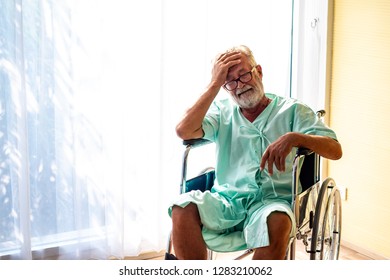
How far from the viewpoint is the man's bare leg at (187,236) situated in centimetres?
232

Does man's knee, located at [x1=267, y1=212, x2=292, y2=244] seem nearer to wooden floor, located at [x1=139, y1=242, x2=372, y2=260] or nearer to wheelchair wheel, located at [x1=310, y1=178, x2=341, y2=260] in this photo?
wheelchair wheel, located at [x1=310, y1=178, x2=341, y2=260]

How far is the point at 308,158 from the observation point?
99.0 inches

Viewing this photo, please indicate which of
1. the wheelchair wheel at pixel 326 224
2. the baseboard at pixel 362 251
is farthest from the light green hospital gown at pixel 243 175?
the baseboard at pixel 362 251

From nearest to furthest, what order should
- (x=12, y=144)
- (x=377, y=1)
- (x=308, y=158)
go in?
1. (x=308, y=158)
2. (x=12, y=144)
3. (x=377, y=1)

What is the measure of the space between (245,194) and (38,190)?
99 centimetres

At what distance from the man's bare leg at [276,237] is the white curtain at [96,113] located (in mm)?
964

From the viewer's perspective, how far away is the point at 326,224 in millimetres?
2586

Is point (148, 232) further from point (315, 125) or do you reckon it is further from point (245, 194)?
point (315, 125)

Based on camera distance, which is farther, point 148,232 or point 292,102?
point 148,232

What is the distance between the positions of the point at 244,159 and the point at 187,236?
0.45 m

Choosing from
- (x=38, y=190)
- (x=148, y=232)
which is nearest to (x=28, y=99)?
(x=38, y=190)

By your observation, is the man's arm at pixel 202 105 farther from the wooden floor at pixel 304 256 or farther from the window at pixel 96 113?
the wooden floor at pixel 304 256

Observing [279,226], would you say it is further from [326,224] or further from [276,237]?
[326,224]

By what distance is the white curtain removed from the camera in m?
2.78
